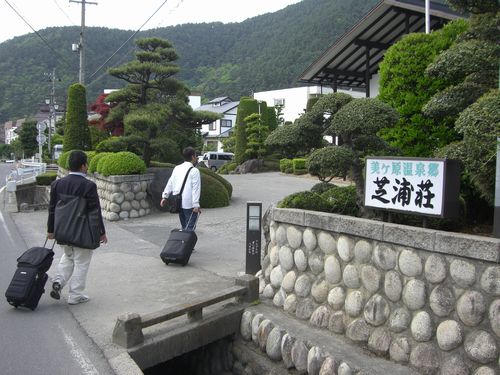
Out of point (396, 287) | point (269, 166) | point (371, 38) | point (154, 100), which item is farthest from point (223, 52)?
point (396, 287)

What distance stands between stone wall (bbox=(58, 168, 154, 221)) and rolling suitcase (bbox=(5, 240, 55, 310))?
23.9 ft

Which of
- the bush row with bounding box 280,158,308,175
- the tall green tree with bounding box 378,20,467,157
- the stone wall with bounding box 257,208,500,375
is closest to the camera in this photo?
the stone wall with bounding box 257,208,500,375

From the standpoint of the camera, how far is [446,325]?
385 cm

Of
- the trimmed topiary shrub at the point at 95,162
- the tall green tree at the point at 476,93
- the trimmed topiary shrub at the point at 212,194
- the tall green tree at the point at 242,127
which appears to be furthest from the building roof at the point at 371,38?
the tall green tree at the point at 476,93

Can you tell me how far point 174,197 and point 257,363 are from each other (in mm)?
3306

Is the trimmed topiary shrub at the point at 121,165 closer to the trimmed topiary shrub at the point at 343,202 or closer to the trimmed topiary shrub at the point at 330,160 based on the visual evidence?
the trimmed topiary shrub at the point at 343,202

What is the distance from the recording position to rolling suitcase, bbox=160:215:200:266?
739 cm

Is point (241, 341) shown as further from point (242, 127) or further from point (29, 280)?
point (242, 127)

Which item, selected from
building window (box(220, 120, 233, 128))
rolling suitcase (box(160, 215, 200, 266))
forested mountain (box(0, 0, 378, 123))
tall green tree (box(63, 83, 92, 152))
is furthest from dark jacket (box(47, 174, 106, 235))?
building window (box(220, 120, 233, 128))

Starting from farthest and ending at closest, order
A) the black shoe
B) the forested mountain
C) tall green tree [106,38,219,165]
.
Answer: the forested mountain < tall green tree [106,38,219,165] < the black shoe

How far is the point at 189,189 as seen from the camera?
776 centimetres

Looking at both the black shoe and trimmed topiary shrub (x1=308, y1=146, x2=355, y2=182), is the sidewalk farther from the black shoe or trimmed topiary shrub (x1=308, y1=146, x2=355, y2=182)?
trimmed topiary shrub (x1=308, y1=146, x2=355, y2=182)

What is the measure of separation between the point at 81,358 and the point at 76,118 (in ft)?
52.5

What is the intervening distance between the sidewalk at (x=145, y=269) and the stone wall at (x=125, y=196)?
0.36m
